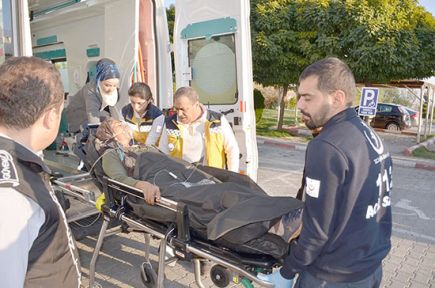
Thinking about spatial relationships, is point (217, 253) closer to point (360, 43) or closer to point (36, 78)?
point (36, 78)

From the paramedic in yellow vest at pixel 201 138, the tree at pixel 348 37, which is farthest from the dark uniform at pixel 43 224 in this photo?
the tree at pixel 348 37

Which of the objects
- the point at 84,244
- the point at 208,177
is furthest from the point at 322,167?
the point at 84,244

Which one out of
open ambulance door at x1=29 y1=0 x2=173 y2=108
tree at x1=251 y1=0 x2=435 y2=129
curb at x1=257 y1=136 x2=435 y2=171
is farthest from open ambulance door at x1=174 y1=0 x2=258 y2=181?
tree at x1=251 y1=0 x2=435 y2=129

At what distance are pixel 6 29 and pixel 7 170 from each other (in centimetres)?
294

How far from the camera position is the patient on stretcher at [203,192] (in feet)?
6.30

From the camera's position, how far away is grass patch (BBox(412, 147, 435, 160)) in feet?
32.4

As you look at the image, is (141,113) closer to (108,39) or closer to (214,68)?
(214,68)

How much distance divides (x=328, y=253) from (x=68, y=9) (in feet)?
19.4

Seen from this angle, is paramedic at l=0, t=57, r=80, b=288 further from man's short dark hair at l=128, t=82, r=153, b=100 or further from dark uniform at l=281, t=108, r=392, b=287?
man's short dark hair at l=128, t=82, r=153, b=100

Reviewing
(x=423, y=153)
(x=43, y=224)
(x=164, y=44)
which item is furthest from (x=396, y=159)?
(x=43, y=224)

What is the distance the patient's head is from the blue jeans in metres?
1.92

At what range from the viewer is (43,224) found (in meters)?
1.00

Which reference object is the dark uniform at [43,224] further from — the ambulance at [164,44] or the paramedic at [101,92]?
the paramedic at [101,92]

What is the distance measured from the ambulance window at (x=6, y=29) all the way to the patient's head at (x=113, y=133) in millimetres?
1118
